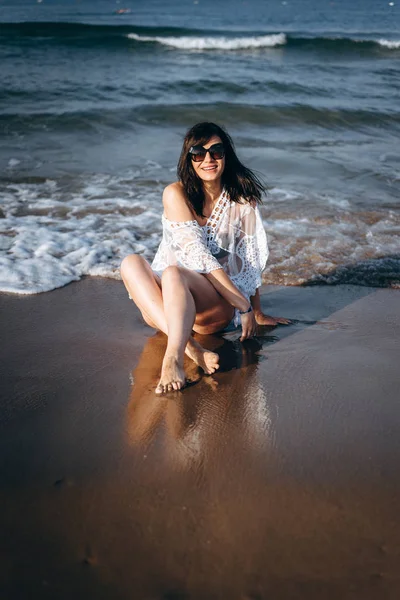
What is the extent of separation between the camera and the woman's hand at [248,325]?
11.9 feet

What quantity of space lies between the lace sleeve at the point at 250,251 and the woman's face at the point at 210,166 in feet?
0.99

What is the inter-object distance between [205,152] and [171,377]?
1.32m

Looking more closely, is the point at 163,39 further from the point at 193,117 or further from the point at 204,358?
the point at 204,358

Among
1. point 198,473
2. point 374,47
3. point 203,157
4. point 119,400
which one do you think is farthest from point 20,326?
point 374,47

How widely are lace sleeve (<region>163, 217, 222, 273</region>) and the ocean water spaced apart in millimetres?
1295

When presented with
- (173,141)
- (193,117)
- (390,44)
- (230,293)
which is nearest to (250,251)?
(230,293)

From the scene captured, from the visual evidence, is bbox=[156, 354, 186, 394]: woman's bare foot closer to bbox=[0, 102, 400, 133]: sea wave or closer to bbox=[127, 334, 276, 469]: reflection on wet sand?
bbox=[127, 334, 276, 469]: reflection on wet sand

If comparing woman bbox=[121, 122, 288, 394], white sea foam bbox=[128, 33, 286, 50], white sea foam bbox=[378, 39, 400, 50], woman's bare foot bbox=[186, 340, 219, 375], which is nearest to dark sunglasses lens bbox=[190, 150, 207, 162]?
woman bbox=[121, 122, 288, 394]

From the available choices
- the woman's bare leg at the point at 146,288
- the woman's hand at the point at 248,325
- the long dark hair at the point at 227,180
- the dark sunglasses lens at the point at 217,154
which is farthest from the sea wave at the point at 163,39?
the woman's hand at the point at 248,325

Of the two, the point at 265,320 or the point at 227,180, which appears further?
the point at 265,320

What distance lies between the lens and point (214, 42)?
21891 mm

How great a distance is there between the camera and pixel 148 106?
11.6 metres

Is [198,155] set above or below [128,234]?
above

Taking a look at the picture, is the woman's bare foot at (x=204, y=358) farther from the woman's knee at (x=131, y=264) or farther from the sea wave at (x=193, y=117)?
the sea wave at (x=193, y=117)
